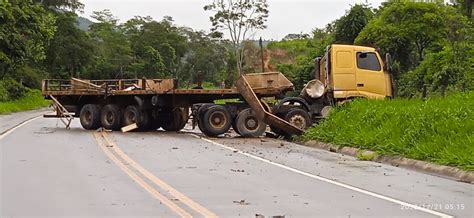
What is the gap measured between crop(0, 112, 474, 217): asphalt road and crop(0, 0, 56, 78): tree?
27.5 metres

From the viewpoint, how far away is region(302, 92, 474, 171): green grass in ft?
43.2

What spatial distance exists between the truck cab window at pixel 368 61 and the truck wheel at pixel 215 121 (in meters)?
4.43

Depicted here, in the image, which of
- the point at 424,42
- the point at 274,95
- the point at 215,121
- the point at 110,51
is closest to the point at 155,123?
the point at 215,121

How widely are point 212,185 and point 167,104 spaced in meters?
13.6

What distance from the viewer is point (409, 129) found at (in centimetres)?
1509

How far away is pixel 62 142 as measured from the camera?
62.7ft

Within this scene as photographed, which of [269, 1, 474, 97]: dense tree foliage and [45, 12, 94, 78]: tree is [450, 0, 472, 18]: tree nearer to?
[269, 1, 474, 97]: dense tree foliage

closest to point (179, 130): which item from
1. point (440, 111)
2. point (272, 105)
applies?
point (272, 105)

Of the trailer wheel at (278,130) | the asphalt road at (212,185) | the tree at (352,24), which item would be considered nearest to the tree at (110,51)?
the tree at (352,24)

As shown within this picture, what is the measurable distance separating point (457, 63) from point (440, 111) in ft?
74.8

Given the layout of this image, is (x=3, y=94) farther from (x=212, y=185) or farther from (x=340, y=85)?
(x=212, y=185)

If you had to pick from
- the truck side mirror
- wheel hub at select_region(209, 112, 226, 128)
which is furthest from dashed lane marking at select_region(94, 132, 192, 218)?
the truck side mirror

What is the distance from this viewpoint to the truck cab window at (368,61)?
2086 centimetres

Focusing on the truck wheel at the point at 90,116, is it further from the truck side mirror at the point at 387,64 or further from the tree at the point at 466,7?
the tree at the point at 466,7
